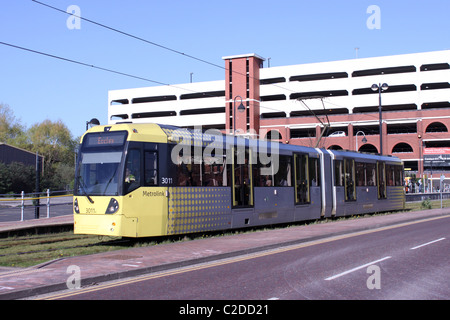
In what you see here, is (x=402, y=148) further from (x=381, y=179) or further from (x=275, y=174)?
(x=275, y=174)

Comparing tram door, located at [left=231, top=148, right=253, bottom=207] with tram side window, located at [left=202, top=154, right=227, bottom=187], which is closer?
tram side window, located at [left=202, top=154, right=227, bottom=187]

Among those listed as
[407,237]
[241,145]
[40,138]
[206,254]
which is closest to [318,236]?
[407,237]

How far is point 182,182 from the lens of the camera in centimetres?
1571

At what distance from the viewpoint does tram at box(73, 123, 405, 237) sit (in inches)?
567

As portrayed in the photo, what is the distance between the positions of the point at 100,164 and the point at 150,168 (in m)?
1.45

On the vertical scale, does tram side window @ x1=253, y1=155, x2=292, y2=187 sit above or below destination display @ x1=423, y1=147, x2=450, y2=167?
below

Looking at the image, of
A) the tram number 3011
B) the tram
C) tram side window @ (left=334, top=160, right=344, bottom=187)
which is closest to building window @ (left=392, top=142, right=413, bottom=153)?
tram side window @ (left=334, top=160, right=344, bottom=187)

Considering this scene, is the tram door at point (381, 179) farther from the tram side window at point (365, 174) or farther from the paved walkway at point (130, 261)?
the paved walkway at point (130, 261)

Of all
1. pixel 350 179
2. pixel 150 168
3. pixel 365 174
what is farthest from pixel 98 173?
pixel 365 174

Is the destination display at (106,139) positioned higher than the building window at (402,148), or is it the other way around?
the building window at (402,148)

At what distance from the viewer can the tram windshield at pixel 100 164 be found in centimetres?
1445

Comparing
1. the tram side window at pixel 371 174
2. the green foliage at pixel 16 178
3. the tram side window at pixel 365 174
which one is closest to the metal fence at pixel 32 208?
the green foliage at pixel 16 178

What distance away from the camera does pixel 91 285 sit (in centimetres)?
898

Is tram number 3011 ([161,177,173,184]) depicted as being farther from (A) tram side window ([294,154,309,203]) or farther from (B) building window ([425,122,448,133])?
(B) building window ([425,122,448,133])
